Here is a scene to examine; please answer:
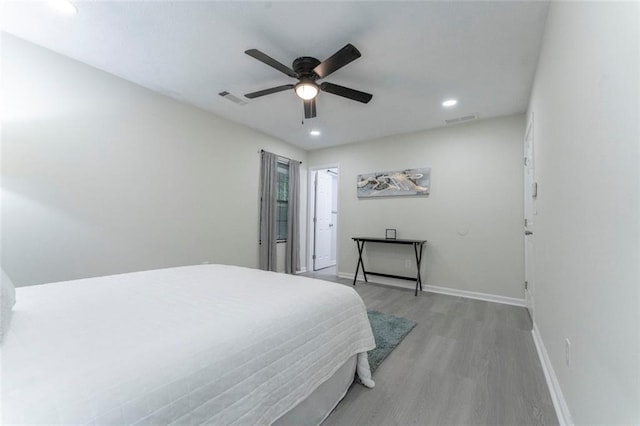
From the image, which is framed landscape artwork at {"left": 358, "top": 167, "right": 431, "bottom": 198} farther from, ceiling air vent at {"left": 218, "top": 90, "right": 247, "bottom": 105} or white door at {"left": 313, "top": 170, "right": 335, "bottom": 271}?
ceiling air vent at {"left": 218, "top": 90, "right": 247, "bottom": 105}

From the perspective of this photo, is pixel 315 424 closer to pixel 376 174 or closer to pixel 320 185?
pixel 376 174

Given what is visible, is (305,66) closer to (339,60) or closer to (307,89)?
(307,89)

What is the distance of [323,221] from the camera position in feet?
18.7

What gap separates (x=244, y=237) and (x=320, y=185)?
2218 mm

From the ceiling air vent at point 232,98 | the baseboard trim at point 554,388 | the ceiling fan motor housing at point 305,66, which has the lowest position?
the baseboard trim at point 554,388

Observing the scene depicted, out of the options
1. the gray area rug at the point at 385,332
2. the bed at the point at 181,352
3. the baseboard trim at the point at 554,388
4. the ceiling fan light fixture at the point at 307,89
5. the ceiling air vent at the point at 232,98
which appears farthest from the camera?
the ceiling air vent at the point at 232,98

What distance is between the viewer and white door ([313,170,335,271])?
5.48 meters

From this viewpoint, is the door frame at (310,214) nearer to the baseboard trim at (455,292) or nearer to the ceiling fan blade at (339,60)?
the baseboard trim at (455,292)

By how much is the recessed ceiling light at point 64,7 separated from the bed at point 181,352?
1888 mm

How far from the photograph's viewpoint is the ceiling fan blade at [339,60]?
69.9 inches

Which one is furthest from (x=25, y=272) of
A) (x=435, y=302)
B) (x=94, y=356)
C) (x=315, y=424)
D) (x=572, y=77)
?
(x=435, y=302)

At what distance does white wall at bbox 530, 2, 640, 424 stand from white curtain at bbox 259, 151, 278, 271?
3499 millimetres

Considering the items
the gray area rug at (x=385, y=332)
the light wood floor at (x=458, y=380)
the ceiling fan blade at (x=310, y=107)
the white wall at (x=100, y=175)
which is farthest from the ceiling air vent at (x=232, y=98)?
the light wood floor at (x=458, y=380)

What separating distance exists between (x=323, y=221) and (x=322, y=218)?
0.27 ft
